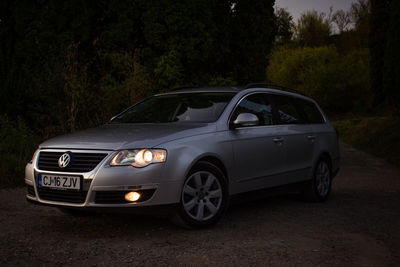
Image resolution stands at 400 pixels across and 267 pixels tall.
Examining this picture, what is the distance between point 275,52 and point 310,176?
51593 mm

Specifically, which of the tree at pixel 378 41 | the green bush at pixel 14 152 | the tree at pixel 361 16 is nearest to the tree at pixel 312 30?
the tree at pixel 361 16

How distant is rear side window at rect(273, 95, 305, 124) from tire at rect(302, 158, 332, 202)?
33.3 inches

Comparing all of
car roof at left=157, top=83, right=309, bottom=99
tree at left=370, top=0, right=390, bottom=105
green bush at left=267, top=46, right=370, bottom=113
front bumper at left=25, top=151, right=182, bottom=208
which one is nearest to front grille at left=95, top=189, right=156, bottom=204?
front bumper at left=25, top=151, right=182, bottom=208

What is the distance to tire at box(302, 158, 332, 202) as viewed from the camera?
8.17 m

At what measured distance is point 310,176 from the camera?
809 cm

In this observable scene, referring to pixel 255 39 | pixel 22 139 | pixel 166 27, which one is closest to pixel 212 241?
pixel 22 139

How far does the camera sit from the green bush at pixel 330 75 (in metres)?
52.4

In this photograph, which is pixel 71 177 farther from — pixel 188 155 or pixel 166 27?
pixel 166 27

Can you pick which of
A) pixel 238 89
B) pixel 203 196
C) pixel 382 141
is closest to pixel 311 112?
pixel 238 89

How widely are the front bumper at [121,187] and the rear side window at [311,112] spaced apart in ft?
11.9

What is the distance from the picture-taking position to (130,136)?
577 centimetres

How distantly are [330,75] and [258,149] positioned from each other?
47.6 m

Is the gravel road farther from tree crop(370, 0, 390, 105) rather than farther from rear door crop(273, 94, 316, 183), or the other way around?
tree crop(370, 0, 390, 105)

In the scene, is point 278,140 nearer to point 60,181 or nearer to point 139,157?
point 139,157
